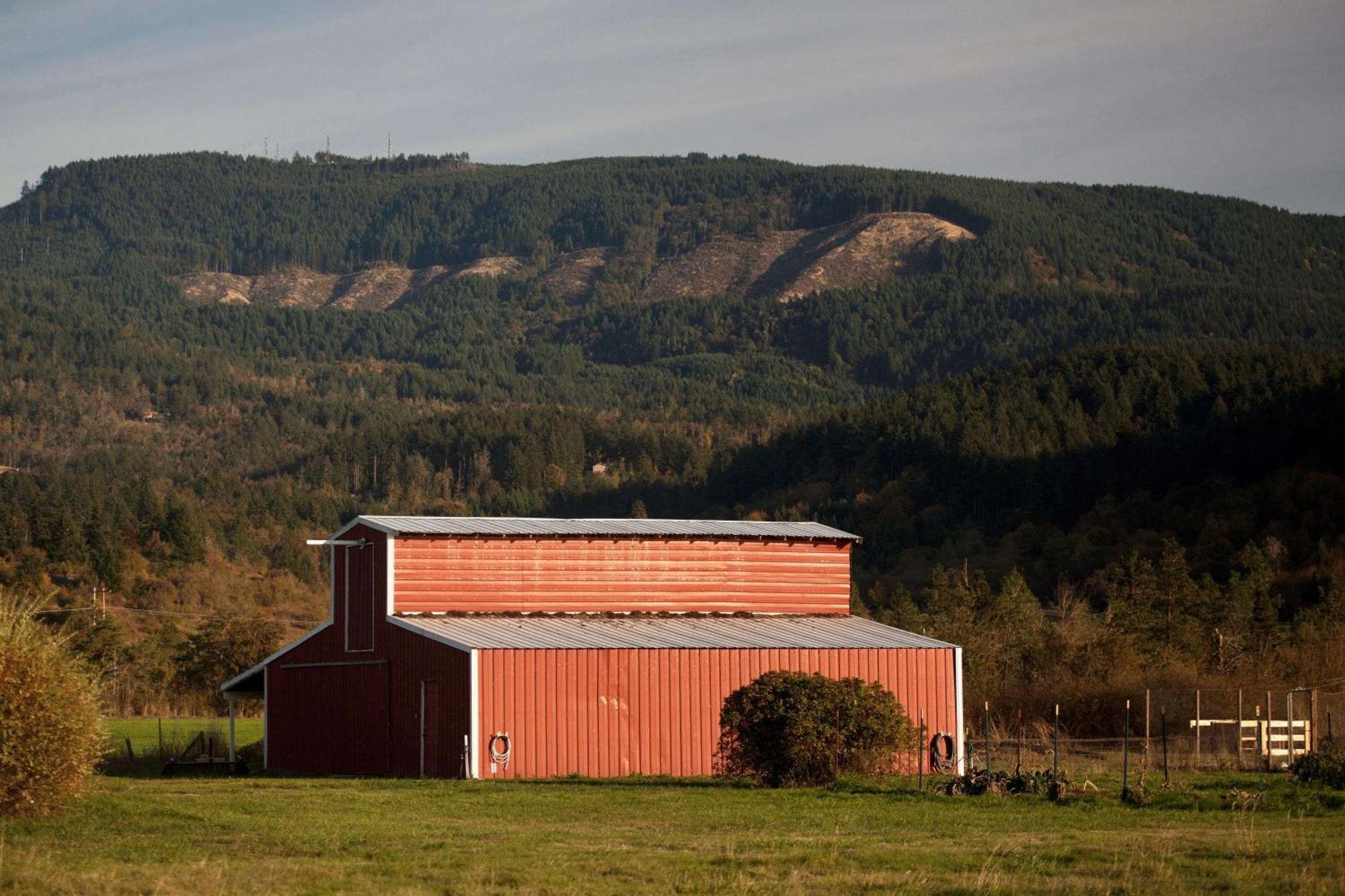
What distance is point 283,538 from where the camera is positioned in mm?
147125

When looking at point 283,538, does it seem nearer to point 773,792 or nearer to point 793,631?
point 793,631

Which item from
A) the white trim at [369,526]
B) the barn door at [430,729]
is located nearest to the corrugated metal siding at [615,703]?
the barn door at [430,729]

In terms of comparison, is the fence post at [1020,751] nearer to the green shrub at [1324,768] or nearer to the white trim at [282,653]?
the green shrub at [1324,768]

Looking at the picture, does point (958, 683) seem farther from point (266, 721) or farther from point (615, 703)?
point (266, 721)

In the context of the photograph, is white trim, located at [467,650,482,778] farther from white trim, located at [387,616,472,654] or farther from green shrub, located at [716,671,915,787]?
green shrub, located at [716,671,915,787]

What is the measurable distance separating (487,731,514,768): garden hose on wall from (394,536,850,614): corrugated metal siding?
5.82 meters

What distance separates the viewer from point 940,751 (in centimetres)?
3866

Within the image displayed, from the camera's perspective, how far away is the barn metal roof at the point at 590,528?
4144 centimetres

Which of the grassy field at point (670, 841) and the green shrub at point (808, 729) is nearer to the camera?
the grassy field at point (670, 841)

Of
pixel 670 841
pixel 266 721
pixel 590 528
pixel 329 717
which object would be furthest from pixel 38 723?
pixel 590 528

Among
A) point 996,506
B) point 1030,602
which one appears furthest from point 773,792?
point 996,506

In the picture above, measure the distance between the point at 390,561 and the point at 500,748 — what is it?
259 inches

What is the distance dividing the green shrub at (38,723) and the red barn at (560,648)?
10008mm

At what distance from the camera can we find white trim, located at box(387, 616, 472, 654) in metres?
36.0
